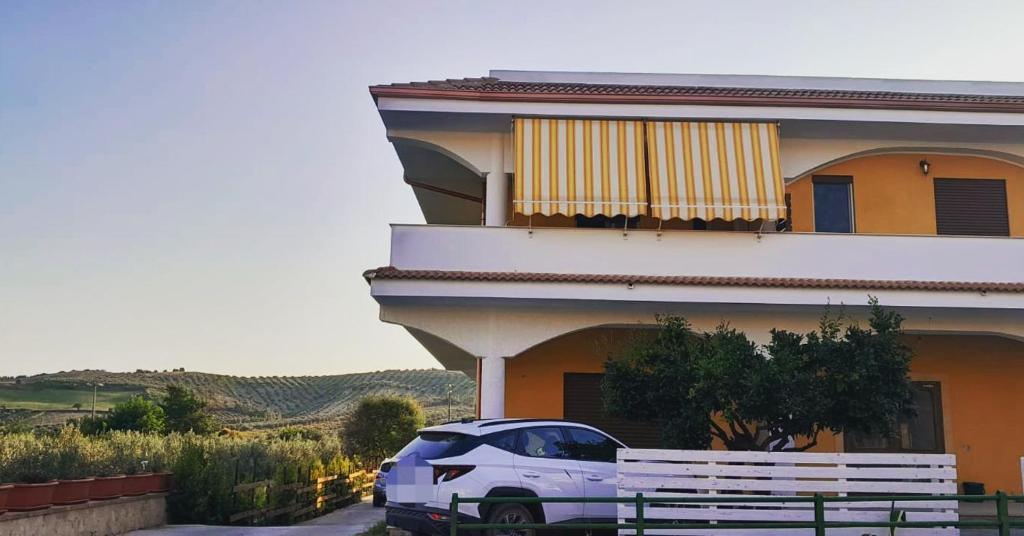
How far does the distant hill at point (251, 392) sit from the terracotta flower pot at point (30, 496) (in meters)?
43.5

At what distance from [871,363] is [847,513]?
6.59 ft

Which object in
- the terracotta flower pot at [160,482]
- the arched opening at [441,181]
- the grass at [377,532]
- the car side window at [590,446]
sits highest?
the arched opening at [441,181]

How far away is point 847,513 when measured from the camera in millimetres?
11000

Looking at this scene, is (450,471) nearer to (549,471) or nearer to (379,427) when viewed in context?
(549,471)

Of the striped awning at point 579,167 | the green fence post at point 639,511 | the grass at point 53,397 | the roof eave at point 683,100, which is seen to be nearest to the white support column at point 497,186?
the striped awning at point 579,167

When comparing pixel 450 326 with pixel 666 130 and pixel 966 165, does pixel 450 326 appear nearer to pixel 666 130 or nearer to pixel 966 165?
pixel 666 130

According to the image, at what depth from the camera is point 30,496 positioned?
12344 mm

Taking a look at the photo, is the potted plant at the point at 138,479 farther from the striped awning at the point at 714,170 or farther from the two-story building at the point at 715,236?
the striped awning at the point at 714,170

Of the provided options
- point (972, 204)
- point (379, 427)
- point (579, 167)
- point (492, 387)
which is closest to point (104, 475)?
point (492, 387)

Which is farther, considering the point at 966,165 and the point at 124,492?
the point at 966,165

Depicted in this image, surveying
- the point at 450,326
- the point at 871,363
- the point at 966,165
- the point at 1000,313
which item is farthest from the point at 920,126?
the point at 450,326

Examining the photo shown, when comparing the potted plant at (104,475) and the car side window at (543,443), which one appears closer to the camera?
the car side window at (543,443)

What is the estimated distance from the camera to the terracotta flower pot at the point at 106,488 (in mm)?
13852

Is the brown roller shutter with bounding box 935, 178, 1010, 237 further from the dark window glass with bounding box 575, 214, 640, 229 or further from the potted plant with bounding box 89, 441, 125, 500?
the potted plant with bounding box 89, 441, 125, 500
